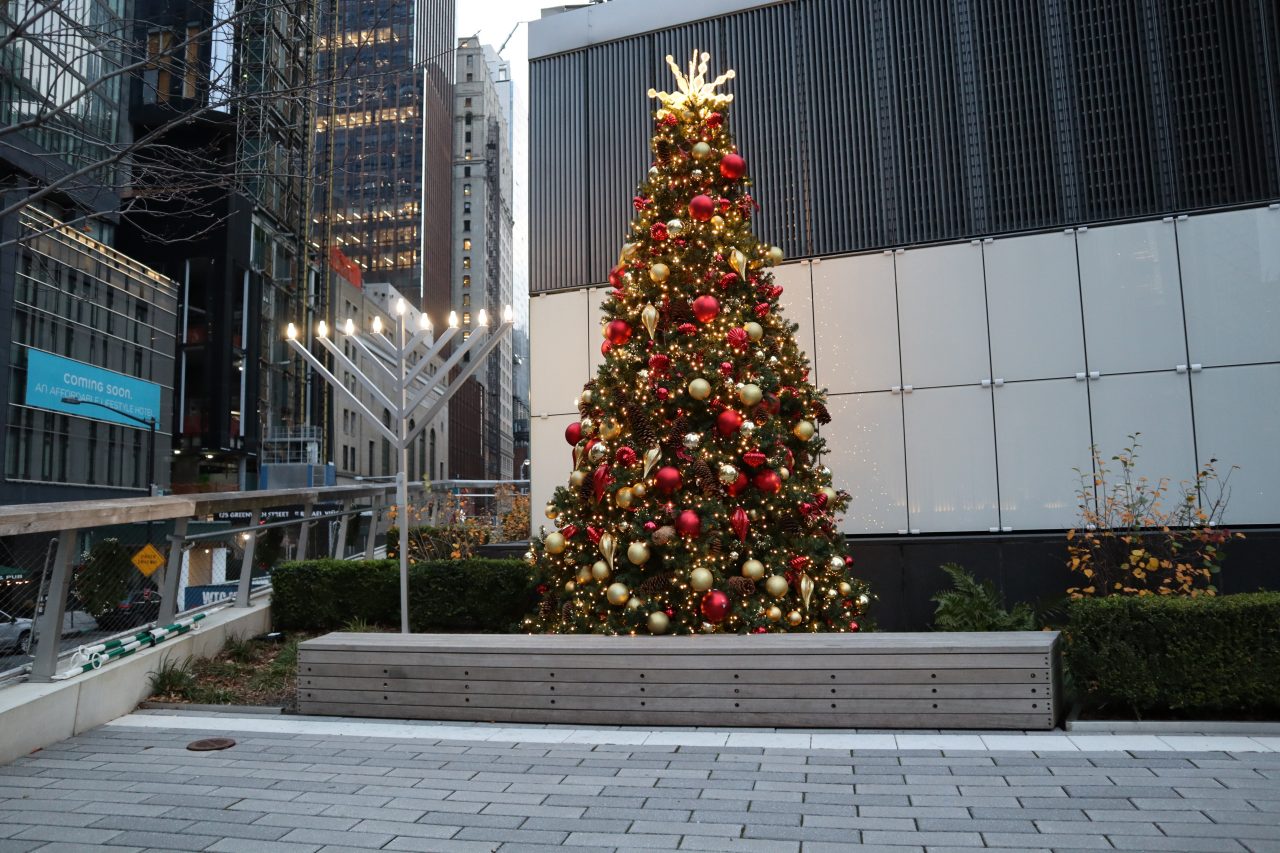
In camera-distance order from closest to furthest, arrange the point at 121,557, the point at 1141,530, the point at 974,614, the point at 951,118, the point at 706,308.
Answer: the point at 121,557 → the point at 706,308 → the point at 974,614 → the point at 1141,530 → the point at 951,118

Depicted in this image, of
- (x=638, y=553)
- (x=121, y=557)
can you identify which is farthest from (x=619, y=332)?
(x=121, y=557)

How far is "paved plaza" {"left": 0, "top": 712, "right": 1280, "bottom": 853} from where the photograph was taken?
4789 millimetres

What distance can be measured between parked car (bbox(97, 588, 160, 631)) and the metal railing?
1cm

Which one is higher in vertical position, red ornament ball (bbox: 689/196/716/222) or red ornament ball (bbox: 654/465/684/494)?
red ornament ball (bbox: 689/196/716/222)

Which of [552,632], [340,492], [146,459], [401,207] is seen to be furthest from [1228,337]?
[401,207]

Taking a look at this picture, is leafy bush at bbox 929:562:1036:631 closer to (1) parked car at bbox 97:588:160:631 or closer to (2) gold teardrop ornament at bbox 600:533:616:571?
(2) gold teardrop ornament at bbox 600:533:616:571

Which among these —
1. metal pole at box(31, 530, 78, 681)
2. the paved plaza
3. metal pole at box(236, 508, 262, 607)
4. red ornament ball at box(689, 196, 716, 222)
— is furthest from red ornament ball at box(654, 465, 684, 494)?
metal pole at box(236, 508, 262, 607)

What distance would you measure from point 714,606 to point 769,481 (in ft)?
4.23

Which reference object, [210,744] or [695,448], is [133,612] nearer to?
[210,744]

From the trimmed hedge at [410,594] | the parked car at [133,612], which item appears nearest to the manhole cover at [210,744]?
the parked car at [133,612]

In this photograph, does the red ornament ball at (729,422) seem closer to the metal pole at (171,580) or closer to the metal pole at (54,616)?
the metal pole at (54,616)

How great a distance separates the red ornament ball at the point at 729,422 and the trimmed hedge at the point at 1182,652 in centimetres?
321

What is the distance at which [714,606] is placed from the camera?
822 centimetres

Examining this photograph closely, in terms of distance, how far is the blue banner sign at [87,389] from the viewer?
42.1m
